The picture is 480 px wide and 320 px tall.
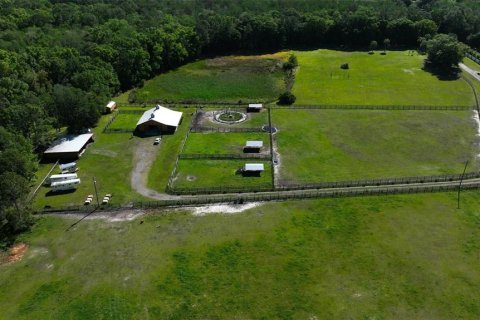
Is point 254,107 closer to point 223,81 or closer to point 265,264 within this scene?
point 223,81

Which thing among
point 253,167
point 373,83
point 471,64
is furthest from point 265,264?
point 471,64

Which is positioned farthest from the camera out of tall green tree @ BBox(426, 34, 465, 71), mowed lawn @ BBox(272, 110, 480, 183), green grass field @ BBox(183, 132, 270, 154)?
tall green tree @ BBox(426, 34, 465, 71)

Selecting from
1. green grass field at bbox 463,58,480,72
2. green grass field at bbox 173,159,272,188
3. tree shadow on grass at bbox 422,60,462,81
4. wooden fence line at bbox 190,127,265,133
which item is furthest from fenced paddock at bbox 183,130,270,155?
green grass field at bbox 463,58,480,72

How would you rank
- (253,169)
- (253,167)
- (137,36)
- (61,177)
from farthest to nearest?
1. (137,36)
2. (253,167)
3. (253,169)
4. (61,177)

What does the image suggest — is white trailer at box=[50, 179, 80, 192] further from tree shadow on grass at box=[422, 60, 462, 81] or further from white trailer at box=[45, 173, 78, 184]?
tree shadow on grass at box=[422, 60, 462, 81]

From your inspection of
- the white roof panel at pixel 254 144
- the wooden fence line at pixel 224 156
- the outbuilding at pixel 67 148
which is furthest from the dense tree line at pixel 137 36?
the white roof panel at pixel 254 144

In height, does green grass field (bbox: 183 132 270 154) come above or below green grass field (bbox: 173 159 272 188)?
above

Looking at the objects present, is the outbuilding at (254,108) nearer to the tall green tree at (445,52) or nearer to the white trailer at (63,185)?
the white trailer at (63,185)
